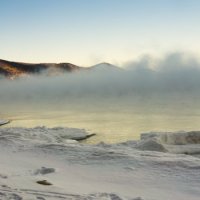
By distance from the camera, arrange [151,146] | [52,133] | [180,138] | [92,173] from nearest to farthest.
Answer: [92,173], [151,146], [180,138], [52,133]

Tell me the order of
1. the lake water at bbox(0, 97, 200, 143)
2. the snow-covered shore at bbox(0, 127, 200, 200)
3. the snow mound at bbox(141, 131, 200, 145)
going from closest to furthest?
1. the snow-covered shore at bbox(0, 127, 200, 200)
2. the snow mound at bbox(141, 131, 200, 145)
3. the lake water at bbox(0, 97, 200, 143)

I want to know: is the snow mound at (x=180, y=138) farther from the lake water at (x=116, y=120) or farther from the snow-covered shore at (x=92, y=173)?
the snow-covered shore at (x=92, y=173)

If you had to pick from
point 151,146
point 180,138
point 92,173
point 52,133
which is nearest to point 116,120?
point 52,133

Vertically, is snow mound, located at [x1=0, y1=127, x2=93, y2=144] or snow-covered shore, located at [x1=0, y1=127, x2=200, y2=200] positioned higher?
snow-covered shore, located at [x1=0, y1=127, x2=200, y2=200]

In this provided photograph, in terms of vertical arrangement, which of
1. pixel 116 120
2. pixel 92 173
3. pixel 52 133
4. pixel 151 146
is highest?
pixel 151 146

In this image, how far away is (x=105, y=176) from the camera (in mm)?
10320

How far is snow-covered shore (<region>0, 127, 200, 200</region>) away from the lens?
855 cm

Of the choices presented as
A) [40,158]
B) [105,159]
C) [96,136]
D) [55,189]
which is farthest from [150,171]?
[96,136]

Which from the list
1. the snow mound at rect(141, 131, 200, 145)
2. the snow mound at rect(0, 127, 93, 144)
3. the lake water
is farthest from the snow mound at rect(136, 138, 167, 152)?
the lake water

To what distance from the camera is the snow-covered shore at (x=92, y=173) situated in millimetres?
8547

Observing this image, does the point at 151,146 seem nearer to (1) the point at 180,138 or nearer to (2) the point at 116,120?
(1) the point at 180,138

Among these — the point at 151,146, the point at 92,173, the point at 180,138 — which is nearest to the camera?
the point at 92,173

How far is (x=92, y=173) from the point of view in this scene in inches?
419

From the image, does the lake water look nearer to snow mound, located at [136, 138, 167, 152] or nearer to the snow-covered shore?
snow mound, located at [136, 138, 167, 152]
